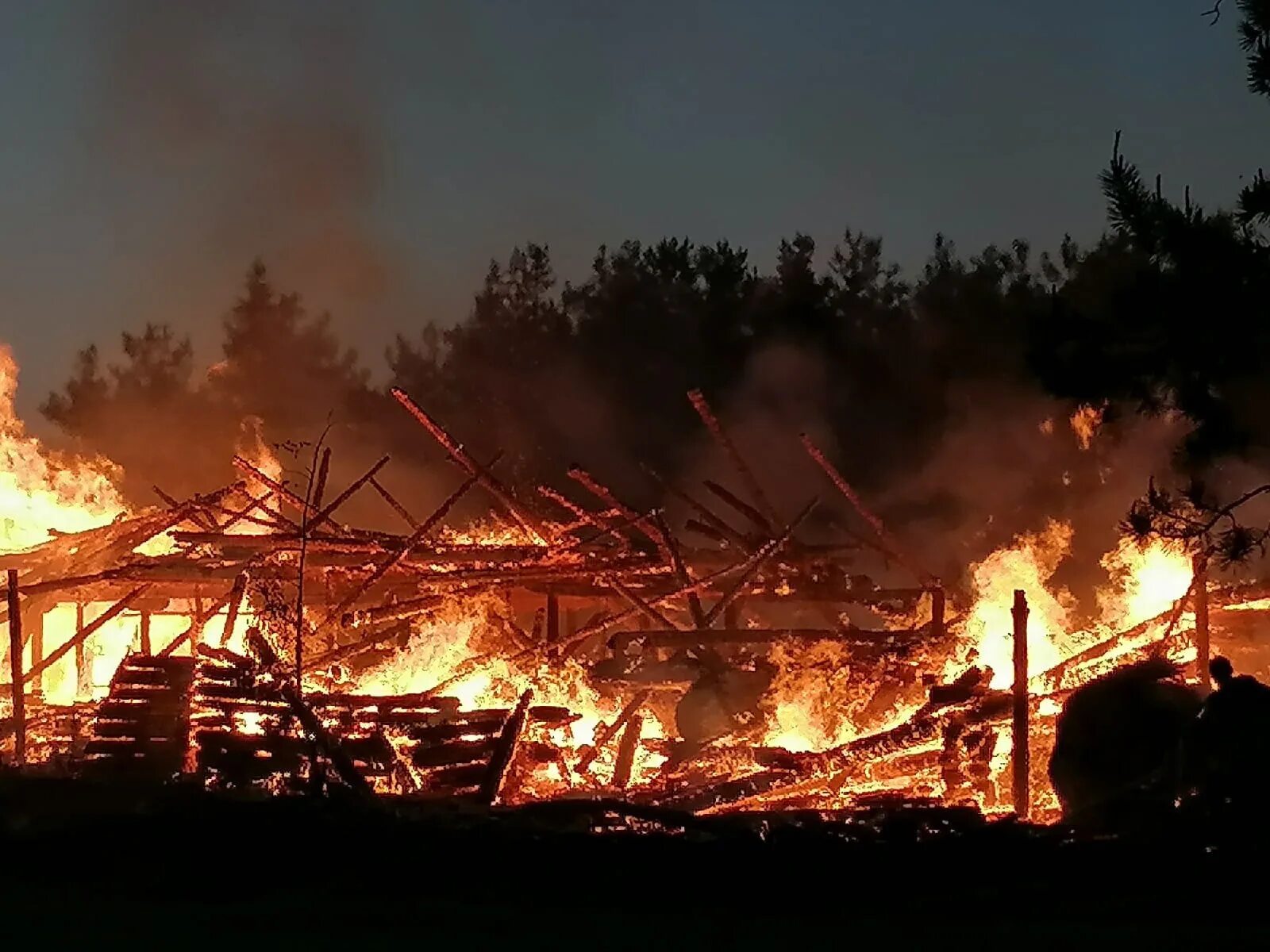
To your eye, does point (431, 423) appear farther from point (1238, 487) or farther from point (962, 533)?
point (962, 533)

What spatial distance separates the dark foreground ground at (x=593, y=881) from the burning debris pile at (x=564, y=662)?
1937 mm

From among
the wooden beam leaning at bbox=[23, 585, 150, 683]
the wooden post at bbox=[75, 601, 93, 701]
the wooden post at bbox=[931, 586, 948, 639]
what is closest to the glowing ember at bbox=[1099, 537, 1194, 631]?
the wooden post at bbox=[931, 586, 948, 639]

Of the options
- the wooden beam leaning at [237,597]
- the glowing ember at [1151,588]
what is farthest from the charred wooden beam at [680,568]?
the wooden beam leaning at [237,597]

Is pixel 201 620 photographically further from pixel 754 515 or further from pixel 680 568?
pixel 754 515

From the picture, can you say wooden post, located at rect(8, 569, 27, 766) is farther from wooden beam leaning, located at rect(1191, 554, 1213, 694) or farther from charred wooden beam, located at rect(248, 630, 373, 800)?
wooden beam leaning, located at rect(1191, 554, 1213, 694)

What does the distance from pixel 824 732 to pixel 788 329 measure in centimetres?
2008

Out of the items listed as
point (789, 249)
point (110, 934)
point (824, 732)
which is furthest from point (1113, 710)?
point (789, 249)

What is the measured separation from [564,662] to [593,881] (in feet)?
19.3

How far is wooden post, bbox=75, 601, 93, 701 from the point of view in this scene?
16.6 metres

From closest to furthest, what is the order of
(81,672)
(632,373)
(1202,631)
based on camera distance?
(1202,631) → (81,672) → (632,373)

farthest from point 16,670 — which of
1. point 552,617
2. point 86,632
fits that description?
point 552,617

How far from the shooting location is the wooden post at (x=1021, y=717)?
954 cm

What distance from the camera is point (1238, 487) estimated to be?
7840mm

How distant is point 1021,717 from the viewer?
31.6 feet
